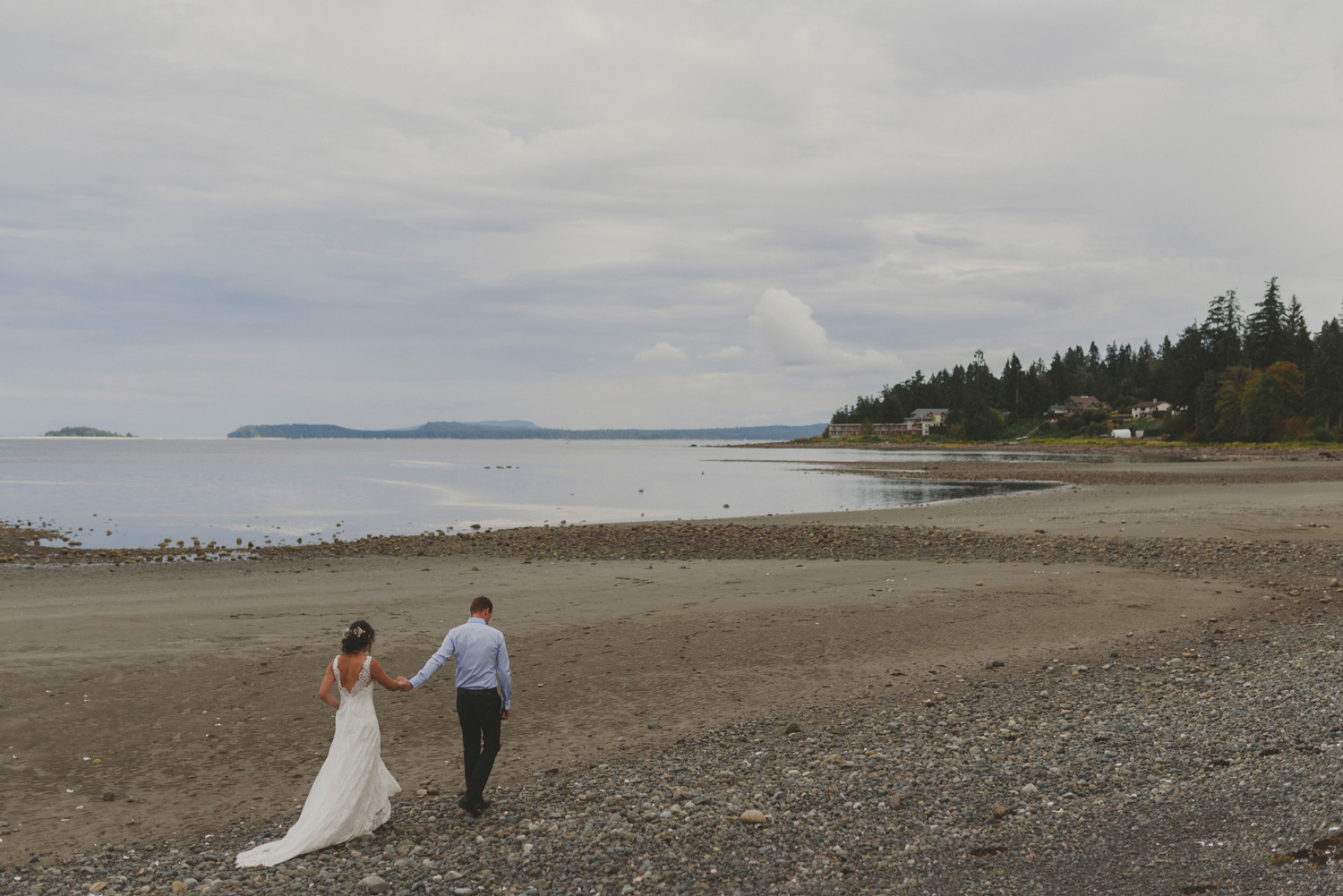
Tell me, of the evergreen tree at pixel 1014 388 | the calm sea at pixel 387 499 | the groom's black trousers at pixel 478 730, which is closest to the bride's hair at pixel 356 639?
the groom's black trousers at pixel 478 730

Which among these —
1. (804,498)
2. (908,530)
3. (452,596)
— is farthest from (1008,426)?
(452,596)

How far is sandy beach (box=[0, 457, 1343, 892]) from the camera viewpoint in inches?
378

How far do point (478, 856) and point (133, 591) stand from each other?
17984 millimetres

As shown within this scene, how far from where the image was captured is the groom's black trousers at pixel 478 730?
804 centimetres

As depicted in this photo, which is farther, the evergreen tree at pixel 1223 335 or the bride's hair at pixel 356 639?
the evergreen tree at pixel 1223 335

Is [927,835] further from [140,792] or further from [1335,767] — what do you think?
[140,792]

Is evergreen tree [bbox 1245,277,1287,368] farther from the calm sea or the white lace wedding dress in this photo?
the white lace wedding dress

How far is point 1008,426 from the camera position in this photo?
191625 millimetres

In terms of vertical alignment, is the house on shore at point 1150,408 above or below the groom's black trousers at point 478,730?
above

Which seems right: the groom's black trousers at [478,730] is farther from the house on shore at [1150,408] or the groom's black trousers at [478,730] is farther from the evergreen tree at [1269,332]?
the house on shore at [1150,408]

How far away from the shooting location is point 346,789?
7.43m

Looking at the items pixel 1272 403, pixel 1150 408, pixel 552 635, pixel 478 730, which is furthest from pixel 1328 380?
pixel 478 730

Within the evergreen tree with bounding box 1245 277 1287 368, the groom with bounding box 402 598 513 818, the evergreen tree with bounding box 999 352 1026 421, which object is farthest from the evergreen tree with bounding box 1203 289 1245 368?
the groom with bounding box 402 598 513 818

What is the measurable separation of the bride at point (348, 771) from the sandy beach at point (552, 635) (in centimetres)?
131
